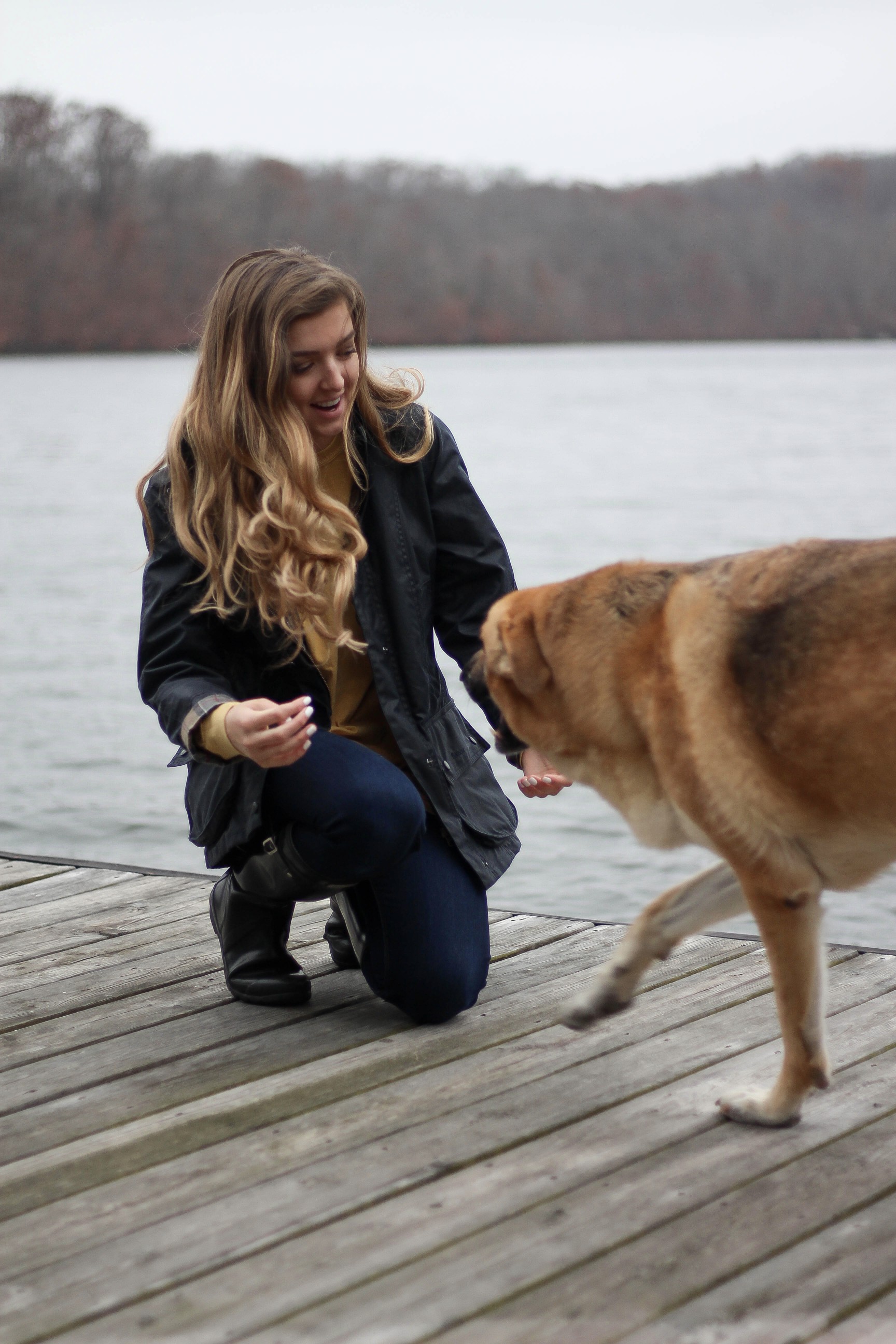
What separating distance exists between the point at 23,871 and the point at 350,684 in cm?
161

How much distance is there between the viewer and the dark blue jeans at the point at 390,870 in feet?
10.0

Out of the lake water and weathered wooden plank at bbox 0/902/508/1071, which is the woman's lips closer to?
the lake water

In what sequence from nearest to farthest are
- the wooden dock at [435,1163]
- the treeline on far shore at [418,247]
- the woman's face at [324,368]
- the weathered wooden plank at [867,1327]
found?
the weathered wooden plank at [867,1327]
the wooden dock at [435,1163]
the woman's face at [324,368]
the treeline on far shore at [418,247]

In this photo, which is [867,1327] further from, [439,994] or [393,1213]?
[439,994]

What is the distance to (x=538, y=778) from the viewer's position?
3.22m

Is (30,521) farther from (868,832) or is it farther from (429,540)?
(868,832)

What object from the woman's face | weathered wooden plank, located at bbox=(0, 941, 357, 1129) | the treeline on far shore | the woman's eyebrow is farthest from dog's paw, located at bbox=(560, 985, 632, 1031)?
the treeline on far shore

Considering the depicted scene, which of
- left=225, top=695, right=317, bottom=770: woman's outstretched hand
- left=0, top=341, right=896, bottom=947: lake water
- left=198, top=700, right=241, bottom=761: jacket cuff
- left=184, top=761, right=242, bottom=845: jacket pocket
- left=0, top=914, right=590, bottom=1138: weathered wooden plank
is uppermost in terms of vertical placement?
left=225, top=695, right=317, bottom=770: woman's outstretched hand

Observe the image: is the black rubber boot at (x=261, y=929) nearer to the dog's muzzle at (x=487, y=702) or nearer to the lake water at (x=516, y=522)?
the dog's muzzle at (x=487, y=702)

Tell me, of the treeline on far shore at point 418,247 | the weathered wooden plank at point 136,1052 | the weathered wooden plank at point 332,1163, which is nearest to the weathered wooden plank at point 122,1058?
the weathered wooden plank at point 136,1052

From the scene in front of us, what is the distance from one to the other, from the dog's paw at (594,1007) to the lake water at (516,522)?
182 centimetres

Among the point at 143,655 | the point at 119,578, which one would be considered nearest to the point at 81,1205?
the point at 143,655

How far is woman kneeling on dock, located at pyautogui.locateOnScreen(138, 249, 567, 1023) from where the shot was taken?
3102mm

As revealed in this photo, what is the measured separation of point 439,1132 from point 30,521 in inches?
753
